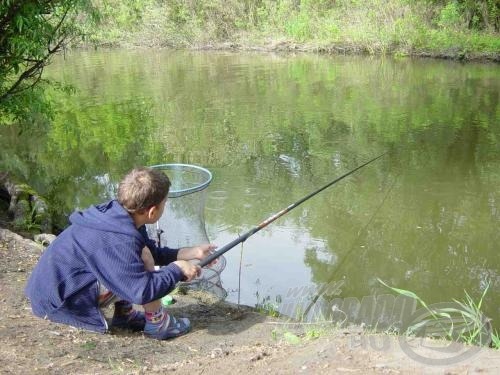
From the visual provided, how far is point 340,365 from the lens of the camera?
7.31 feet

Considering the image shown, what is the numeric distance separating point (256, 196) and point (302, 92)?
7195 mm

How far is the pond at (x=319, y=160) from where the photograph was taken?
16.3ft

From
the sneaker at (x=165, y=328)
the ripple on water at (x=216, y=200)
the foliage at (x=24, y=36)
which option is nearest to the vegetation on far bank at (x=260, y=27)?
the foliage at (x=24, y=36)

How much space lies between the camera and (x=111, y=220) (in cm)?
278

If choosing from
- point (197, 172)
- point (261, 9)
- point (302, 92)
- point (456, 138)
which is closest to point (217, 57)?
point (261, 9)

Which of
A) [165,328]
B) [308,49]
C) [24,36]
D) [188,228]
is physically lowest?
[165,328]

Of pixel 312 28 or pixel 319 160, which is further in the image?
pixel 312 28

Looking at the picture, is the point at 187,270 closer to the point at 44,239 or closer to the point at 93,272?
the point at 93,272

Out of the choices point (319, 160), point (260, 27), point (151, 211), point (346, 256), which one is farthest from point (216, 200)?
point (260, 27)

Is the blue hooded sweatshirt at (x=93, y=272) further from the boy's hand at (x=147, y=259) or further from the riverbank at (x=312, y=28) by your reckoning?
the riverbank at (x=312, y=28)

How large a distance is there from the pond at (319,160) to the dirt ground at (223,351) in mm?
1314

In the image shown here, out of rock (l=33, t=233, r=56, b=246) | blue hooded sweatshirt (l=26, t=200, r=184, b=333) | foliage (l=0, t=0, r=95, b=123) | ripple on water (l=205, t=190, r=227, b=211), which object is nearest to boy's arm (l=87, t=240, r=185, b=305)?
blue hooded sweatshirt (l=26, t=200, r=184, b=333)

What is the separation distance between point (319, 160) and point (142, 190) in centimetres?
555

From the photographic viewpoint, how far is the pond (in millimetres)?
4965
